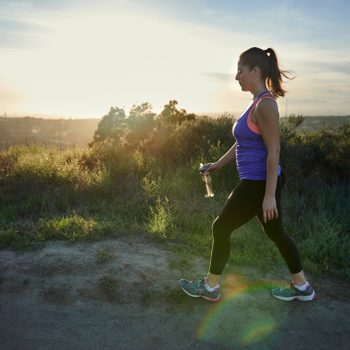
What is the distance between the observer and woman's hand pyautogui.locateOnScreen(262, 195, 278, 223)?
10.6 ft

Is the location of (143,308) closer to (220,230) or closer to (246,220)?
(220,230)

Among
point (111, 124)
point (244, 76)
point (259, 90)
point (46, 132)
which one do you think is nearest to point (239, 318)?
point (259, 90)

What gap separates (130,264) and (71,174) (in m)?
4.94

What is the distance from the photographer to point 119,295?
4.01 metres

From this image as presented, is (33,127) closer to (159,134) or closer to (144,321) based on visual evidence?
(159,134)

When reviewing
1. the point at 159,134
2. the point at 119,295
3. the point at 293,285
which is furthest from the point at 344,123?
the point at 119,295

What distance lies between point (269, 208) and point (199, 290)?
121 centimetres

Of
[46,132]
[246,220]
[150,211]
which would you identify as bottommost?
[46,132]

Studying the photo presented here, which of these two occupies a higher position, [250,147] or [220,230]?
[250,147]

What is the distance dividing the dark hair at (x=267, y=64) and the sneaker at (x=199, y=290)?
188 cm

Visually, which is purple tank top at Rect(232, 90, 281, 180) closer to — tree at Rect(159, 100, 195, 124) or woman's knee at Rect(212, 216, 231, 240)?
woman's knee at Rect(212, 216, 231, 240)

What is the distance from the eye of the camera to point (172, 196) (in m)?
7.50

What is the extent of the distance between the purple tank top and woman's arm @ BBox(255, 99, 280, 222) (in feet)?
0.35

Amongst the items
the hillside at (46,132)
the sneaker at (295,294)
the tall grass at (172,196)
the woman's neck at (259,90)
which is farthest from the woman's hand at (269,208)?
the hillside at (46,132)
